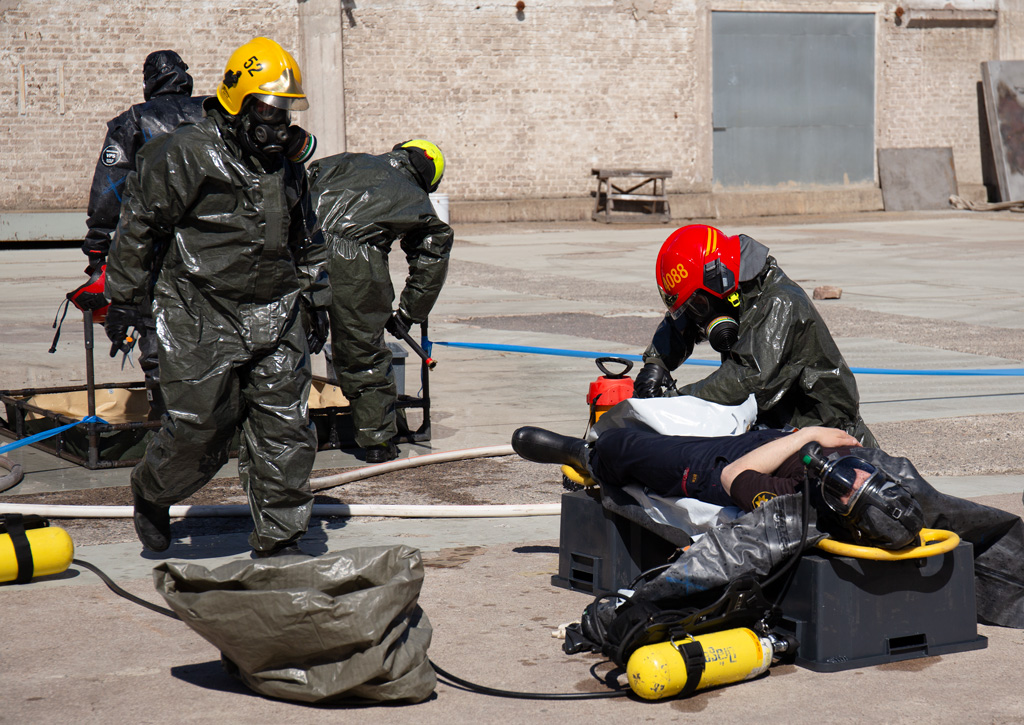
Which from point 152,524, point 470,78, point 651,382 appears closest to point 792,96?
point 470,78

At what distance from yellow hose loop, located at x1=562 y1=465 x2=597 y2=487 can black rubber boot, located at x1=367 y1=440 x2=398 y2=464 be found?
2294 mm

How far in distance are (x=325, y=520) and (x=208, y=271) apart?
1.34m

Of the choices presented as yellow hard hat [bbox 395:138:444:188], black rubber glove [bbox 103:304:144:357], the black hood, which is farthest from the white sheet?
the black hood

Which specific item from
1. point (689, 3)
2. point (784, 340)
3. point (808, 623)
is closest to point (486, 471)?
point (784, 340)

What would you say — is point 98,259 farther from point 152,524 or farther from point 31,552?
point 31,552

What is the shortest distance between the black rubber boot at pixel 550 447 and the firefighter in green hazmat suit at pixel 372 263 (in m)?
2.10

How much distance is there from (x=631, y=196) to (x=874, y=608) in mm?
22019

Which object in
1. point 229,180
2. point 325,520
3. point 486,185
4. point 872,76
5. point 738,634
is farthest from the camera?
point 872,76

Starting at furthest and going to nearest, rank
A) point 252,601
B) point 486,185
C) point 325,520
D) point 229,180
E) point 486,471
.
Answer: point 486,185 → point 486,471 → point 325,520 → point 229,180 → point 252,601

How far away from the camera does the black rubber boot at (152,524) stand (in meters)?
4.84

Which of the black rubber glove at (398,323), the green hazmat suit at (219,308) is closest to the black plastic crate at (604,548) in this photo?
the green hazmat suit at (219,308)

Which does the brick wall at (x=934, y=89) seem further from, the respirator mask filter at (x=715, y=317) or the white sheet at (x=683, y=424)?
the white sheet at (x=683, y=424)

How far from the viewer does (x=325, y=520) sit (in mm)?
5430

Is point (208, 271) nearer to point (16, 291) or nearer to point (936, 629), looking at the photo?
point (936, 629)
